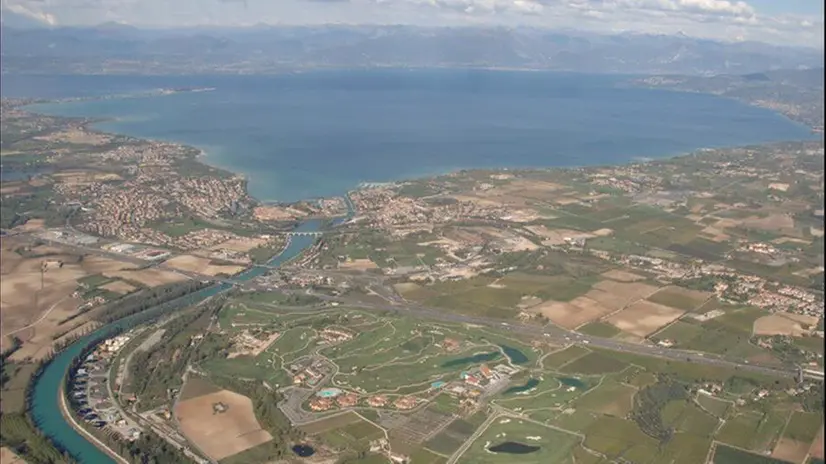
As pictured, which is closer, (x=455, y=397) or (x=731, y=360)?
(x=455, y=397)

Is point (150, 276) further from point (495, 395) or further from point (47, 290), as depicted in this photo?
point (495, 395)

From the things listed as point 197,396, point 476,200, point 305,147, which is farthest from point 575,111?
point 197,396

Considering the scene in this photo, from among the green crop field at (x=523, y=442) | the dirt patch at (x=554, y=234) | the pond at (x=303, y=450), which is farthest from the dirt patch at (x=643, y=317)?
the pond at (x=303, y=450)

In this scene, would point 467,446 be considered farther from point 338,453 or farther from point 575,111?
point 575,111

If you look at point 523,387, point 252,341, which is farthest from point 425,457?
point 252,341

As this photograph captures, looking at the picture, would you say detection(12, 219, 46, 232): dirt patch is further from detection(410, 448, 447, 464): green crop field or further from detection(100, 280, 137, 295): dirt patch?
detection(410, 448, 447, 464): green crop field

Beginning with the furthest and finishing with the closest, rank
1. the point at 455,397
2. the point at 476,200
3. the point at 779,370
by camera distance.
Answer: the point at 476,200 < the point at 779,370 < the point at 455,397
